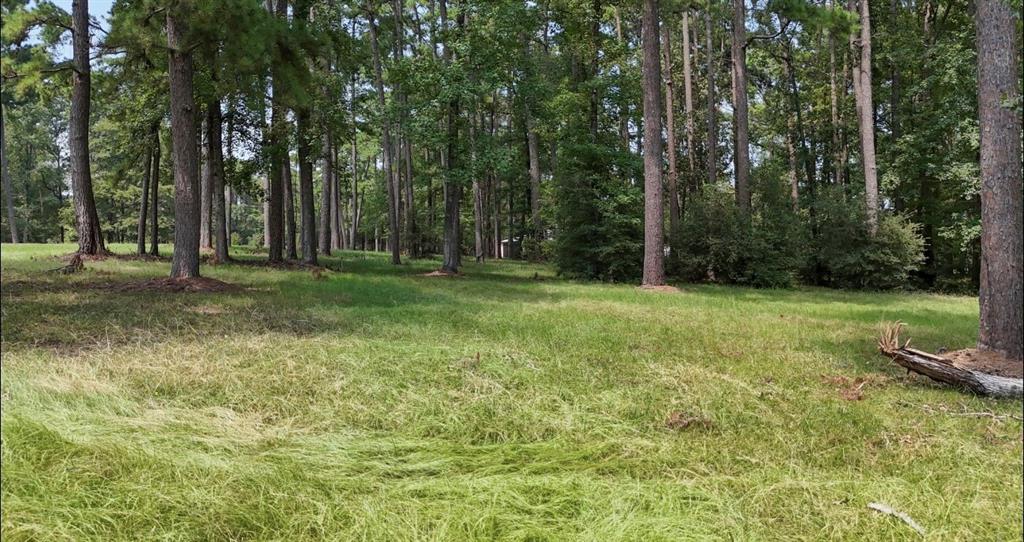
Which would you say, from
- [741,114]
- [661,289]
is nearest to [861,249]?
[741,114]

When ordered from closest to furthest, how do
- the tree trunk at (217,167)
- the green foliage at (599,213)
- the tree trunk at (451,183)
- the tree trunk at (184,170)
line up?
the tree trunk at (184,170), the tree trunk at (217,167), the green foliage at (599,213), the tree trunk at (451,183)

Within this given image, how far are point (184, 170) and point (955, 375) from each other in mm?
10586

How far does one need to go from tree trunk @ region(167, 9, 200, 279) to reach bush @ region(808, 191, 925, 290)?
16250 millimetres

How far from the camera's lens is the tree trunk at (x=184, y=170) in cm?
913

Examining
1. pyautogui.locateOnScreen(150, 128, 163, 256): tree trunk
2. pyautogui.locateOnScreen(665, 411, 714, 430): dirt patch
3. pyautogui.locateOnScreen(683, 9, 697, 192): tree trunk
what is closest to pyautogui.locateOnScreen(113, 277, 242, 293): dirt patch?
pyautogui.locateOnScreen(665, 411, 714, 430): dirt patch

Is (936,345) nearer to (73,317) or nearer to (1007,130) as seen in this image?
(1007,130)

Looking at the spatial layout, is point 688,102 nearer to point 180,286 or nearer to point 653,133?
point 653,133

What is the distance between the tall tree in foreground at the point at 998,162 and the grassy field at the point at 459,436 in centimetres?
48

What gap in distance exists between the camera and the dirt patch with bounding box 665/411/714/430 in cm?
325

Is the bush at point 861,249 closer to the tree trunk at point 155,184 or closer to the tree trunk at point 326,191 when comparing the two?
the tree trunk at point 326,191

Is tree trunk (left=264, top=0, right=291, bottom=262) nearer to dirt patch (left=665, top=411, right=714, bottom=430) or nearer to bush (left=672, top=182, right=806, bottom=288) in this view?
bush (left=672, top=182, right=806, bottom=288)

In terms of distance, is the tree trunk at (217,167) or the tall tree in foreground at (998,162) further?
the tree trunk at (217,167)

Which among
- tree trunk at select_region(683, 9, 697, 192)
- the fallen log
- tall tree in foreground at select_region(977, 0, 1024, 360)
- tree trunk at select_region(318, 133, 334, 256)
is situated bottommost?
the fallen log

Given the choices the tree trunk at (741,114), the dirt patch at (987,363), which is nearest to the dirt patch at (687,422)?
the dirt patch at (987,363)
